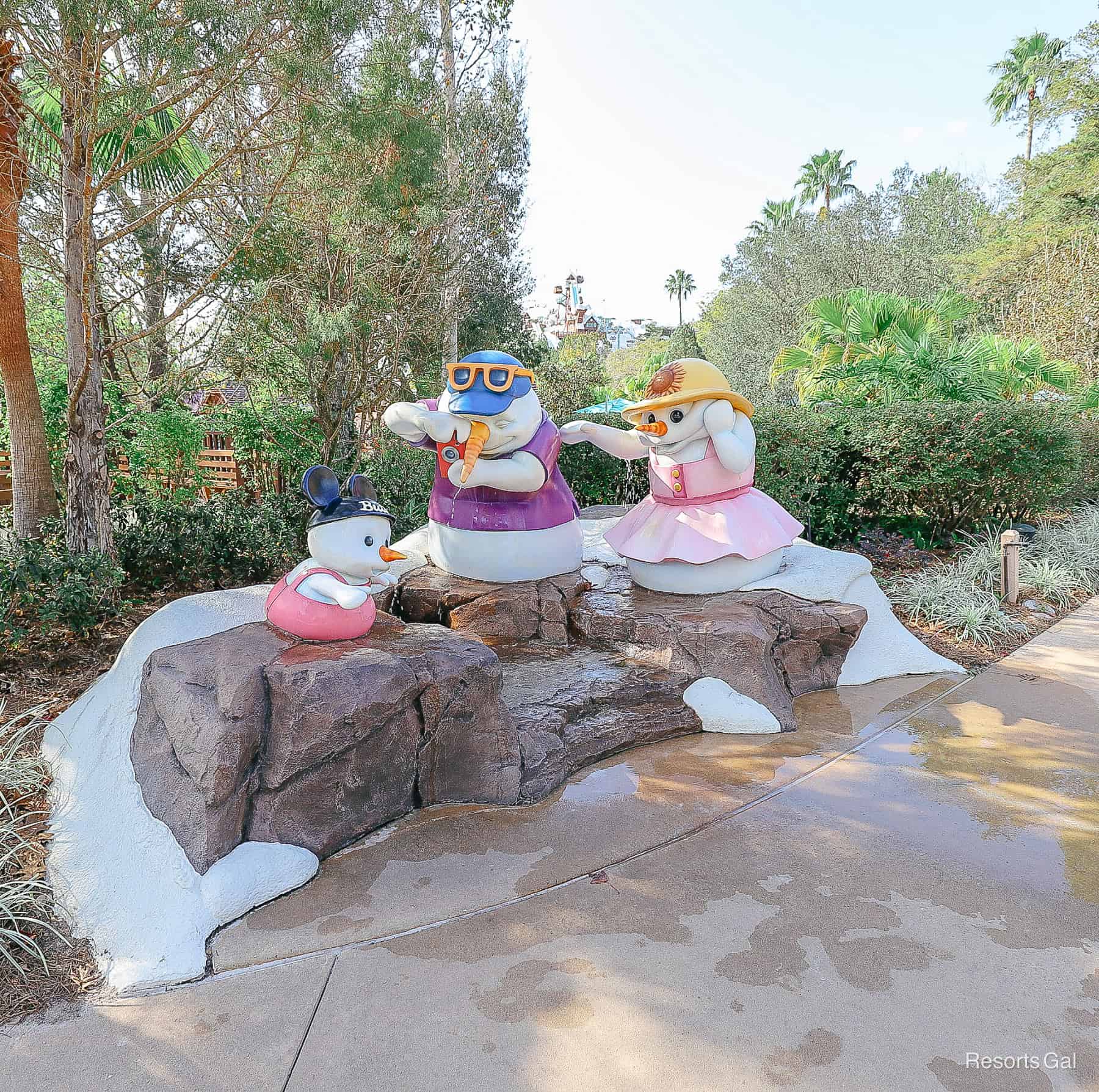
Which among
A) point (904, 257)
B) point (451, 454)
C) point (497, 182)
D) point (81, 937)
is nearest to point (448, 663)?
point (81, 937)

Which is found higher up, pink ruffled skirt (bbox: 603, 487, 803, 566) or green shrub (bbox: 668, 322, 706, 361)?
green shrub (bbox: 668, 322, 706, 361)

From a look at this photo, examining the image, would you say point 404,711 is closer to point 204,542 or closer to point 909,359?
point 204,542

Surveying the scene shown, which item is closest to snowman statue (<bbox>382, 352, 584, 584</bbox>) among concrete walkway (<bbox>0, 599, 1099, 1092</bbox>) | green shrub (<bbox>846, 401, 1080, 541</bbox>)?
concrete walkway (<bbox>0, 599, 1099, 1092</bbox>)

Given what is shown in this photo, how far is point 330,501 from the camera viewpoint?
339 centimetres

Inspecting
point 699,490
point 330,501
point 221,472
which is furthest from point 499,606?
point 221,472

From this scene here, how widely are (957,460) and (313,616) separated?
6147mm

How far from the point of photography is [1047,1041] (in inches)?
79.3

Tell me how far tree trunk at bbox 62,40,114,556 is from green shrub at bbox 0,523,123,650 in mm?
155

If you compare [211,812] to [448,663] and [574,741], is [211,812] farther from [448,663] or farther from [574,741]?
[574,741]

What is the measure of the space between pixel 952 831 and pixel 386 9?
627cm

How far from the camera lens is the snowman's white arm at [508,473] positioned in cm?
465

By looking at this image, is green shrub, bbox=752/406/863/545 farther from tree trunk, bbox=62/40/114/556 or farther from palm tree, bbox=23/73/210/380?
tree trunk, bbox=62/40/114/556

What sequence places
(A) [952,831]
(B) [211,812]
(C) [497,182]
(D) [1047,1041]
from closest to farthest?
(D) [1047,1041] → (B) [211,812] → (A) [952,831] → (C) [497,182]

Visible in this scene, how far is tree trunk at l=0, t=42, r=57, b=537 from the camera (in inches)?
173
